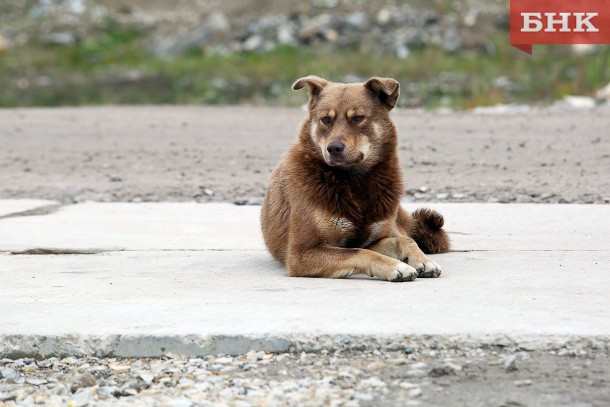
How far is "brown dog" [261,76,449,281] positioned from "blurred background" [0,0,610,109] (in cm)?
1278

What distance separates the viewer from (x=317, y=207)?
6.34 metres

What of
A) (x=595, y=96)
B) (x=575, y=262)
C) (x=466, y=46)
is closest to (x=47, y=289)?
(x=575, y=262)

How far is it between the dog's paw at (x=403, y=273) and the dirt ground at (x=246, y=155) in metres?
4.00

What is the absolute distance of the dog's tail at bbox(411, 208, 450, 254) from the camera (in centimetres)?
697

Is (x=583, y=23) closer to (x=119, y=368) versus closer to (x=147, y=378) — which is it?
(x=119, y=368)

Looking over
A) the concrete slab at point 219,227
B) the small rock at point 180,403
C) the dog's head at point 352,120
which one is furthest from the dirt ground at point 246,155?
the small rock at point 180,403

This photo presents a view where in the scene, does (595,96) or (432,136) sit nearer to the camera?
(432,136)

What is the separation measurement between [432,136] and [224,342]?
974 centimetres

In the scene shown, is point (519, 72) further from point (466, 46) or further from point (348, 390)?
point (348, 390)

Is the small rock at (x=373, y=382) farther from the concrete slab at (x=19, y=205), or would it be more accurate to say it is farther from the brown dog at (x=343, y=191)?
the concrete slab at (x=19, y=205)

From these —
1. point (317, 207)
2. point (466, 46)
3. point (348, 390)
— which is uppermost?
point (466, 46)

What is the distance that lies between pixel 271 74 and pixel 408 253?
815 inches

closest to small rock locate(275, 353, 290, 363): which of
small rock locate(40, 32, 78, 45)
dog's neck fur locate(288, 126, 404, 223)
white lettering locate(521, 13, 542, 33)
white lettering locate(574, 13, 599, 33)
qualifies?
dog's neck fur locate(288, 126, 404, 223)

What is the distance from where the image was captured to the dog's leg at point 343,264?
19.6ft
